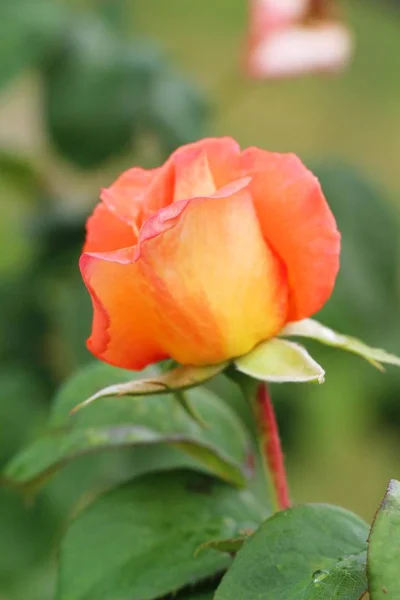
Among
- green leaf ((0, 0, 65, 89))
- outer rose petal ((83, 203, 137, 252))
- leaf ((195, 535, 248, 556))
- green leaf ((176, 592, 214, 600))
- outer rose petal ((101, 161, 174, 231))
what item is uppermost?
green leaf ((0, 0, 65, 89))

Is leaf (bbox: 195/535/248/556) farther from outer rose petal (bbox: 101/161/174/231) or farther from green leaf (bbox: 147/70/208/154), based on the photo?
green leaf (bbox: 147/70/208/154)

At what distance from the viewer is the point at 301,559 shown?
0.24m

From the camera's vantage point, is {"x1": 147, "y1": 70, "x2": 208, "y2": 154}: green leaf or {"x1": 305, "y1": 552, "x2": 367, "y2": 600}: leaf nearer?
{"x1": 305, "y1": 552, "x2": 367, "y2": 600}: leaf

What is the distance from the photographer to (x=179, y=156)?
26 cm

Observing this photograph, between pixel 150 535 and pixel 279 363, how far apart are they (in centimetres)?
8

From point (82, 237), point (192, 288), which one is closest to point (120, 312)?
point (192, 288)

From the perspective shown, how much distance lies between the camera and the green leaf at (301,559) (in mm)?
232

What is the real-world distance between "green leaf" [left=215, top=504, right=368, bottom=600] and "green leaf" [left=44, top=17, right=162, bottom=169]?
59 centimetres

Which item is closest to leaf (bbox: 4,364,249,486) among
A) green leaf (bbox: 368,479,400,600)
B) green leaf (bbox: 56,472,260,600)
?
green leaf (bbox: 56,472,260,600)

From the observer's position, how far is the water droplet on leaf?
0.76 ft

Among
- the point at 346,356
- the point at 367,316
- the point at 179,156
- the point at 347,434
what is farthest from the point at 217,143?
the point at 347,434

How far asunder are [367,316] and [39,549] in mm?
347

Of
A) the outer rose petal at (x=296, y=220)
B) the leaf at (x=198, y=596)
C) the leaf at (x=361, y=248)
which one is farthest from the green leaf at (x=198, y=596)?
the leaf at (x=361, y=248)

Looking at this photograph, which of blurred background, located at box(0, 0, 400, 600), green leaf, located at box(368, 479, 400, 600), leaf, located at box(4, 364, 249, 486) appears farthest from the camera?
blurred background, located at box(0, 0, 400, 600)
